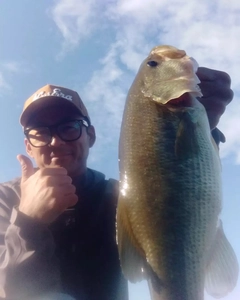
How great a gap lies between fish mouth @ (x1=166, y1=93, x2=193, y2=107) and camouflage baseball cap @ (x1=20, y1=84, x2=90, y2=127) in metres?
1.94

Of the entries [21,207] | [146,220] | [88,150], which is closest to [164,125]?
[146,220]

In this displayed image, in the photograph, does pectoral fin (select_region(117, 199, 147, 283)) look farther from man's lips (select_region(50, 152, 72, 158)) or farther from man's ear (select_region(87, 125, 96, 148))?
man's ear (select_region(87, 125, 96, 148))

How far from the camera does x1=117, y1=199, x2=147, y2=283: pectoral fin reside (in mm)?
2564

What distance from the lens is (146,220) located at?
102 inches

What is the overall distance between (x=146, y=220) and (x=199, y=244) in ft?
1.12

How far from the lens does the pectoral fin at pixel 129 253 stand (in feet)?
8.41

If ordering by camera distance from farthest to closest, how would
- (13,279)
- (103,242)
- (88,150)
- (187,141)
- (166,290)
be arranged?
(88,150)
(103,242)
(13,279)
(187,141)
(166,290)

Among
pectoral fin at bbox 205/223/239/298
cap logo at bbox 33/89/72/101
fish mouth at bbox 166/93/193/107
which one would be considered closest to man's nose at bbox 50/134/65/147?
cap logo at bbox 33/89/72/101

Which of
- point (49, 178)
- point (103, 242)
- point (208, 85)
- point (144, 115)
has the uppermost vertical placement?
point (208, 85)

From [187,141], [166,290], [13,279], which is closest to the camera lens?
[166,290]

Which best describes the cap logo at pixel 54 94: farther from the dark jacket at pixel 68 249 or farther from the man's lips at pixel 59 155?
the dark jacket at pixel 68 249

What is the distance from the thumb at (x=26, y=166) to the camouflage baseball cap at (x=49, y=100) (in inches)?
42.0

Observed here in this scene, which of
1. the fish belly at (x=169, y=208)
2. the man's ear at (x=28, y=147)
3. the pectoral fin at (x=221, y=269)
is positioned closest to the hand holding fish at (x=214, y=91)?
the fish belly at (x=169, y=208)

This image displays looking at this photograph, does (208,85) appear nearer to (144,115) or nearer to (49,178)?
(144,115)
